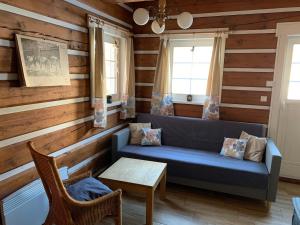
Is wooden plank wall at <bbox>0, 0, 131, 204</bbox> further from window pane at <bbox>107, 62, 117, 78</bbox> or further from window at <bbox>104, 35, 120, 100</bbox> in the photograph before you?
window pane at <bbox>107, 62, 117, 78</bbox>

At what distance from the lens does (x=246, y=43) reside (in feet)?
10.5

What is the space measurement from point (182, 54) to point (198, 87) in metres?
0.59

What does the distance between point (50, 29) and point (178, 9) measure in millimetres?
2070

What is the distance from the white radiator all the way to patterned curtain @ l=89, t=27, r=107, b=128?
1.07 m

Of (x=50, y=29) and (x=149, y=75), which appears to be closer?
(x=50, y=29)

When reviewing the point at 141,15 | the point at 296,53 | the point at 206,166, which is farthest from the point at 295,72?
the point at 141,15

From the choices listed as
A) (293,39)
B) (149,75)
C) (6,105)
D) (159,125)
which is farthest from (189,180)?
(293,39)

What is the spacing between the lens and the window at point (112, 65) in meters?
3.27

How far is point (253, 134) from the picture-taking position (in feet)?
10.3

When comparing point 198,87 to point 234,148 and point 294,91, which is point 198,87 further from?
point 294,91

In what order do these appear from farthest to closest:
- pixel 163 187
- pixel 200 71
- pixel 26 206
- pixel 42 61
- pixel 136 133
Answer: pixel 200 71 → pixel 136 133 → pixel 163 187 → pixel 42 61 → pixel 26 206

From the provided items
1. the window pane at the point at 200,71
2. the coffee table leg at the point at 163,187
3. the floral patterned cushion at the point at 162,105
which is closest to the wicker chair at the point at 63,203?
the coffee table leg at the point at 163,187

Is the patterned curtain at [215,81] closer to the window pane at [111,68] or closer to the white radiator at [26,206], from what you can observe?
the window pane at [111,68]

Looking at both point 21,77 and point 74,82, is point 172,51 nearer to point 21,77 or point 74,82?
point 74,82
